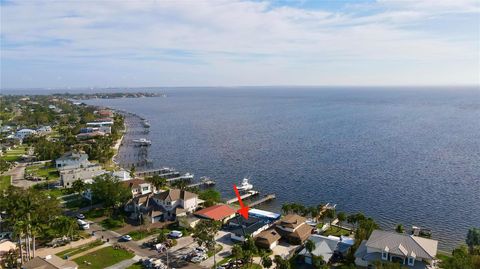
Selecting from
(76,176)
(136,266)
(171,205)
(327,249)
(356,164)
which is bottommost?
(136,266)

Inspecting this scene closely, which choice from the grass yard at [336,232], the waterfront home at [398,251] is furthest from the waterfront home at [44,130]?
the waterfront home at [398,251]

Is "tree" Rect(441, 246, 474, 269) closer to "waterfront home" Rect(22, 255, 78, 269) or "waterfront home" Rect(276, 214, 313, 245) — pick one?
"waterfront home" Rect(276, 214, 313, 245)

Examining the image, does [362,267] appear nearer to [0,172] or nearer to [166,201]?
[166,201]

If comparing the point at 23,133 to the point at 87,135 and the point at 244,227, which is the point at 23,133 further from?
the point at 244,227

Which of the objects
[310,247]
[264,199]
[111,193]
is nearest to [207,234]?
[310,247]

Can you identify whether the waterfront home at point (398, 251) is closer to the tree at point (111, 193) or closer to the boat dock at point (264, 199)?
the boat dock at point (264, 199)

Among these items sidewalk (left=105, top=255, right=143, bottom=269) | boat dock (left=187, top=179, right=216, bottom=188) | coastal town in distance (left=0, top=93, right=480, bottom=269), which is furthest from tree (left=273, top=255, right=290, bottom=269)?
boat dock (left=187, top=179, right=216, bottom=188)
